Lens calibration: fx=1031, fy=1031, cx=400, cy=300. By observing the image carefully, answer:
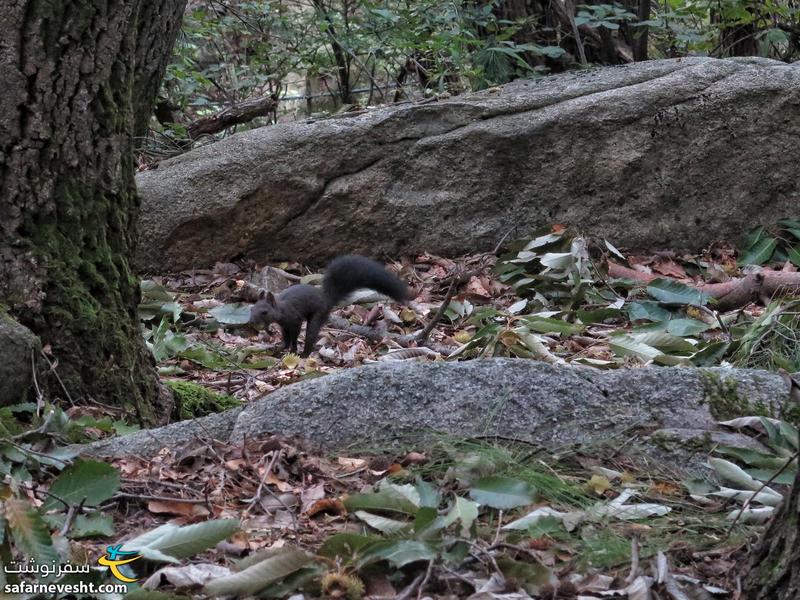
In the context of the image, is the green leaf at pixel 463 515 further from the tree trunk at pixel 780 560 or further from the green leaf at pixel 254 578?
the tree trunk at pixel 780 560

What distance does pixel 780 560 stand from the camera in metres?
2.16

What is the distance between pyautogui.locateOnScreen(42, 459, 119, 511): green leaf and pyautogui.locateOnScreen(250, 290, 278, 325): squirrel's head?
377cm

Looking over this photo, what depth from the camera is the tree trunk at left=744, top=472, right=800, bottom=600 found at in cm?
211

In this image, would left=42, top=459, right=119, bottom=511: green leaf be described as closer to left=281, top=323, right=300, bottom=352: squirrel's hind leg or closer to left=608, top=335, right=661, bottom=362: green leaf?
left=608, top=335, right=661, bottom=362: green leaf

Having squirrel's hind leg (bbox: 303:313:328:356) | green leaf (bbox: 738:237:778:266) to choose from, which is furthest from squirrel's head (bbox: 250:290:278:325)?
green leaf (bbox: 738:237:778:266)

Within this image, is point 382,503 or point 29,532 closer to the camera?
point 29,532

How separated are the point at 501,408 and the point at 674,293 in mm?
3337

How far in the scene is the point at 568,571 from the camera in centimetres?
254

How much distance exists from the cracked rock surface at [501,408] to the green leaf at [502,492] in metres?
0.43

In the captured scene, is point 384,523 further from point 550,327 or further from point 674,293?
point 674,293

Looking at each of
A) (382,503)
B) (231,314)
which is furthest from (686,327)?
(382,503)

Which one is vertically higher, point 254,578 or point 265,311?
point 254,578

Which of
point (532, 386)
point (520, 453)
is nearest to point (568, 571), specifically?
point (520, 453)

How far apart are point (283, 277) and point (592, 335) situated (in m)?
2.68
